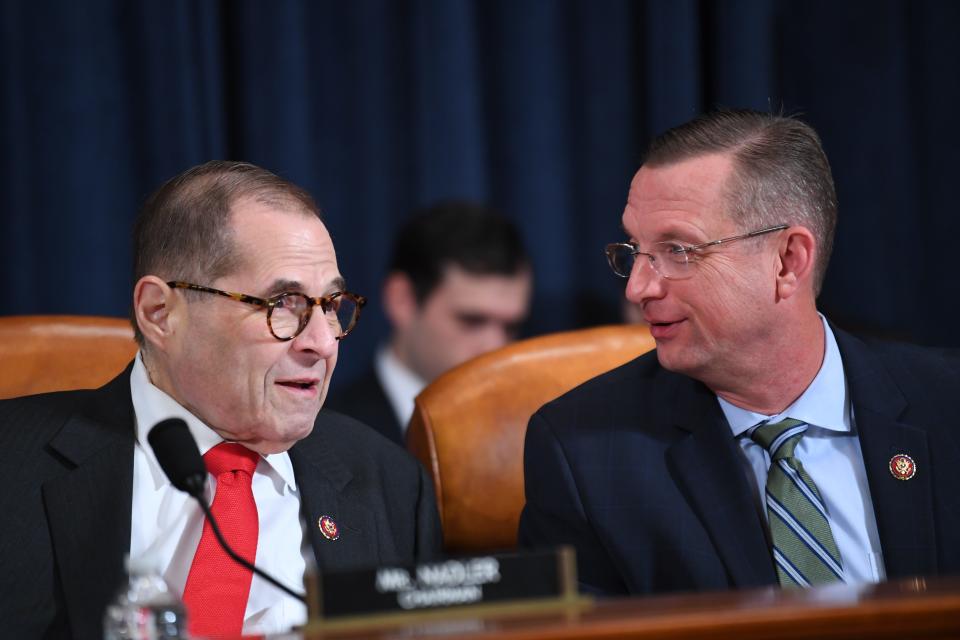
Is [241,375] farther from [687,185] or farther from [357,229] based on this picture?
[357,229]

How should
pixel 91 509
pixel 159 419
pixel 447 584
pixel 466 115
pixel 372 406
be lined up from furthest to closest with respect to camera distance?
pixel 372 406 < pixel 466 115 < pixel 159 419 < pixel 91 509 < pixel 447 584

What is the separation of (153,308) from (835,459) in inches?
46.9

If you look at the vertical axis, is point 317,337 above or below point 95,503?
above

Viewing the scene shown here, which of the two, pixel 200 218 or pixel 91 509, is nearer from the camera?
pixel 91 509

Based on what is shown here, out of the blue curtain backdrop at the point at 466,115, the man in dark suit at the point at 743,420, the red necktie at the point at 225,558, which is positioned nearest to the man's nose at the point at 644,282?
the man in dark suit at the point at 743,420

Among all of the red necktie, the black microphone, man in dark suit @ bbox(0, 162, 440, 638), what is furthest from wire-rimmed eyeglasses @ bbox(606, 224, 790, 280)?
the black microphone

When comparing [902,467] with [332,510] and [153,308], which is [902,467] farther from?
[153,308]

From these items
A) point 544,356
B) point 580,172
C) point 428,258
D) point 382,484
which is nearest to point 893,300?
point 580,172

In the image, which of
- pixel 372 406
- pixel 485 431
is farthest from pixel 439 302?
pixel 485 431

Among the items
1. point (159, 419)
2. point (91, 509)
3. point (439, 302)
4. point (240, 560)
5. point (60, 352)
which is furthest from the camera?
point (439, 302)

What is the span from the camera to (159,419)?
1.95 m

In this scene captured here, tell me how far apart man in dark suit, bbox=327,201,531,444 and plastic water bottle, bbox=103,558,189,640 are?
2.13 m

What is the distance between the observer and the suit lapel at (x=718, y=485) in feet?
6.25

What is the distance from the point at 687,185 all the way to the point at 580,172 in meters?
1.64
